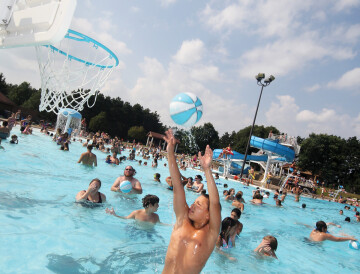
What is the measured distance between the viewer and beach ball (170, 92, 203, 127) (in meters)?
6.38

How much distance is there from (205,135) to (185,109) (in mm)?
67257

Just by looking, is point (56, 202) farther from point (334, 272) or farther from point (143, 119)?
point (143, 119)

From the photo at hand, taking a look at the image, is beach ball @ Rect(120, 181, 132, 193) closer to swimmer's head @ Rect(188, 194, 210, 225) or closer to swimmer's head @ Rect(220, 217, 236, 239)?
swimmer's head @ Rect(220, 217, 236, 239)

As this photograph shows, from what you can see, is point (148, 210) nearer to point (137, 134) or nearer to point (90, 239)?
point (90, 239)

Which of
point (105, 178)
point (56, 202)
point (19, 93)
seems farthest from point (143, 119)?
point (56, 202)

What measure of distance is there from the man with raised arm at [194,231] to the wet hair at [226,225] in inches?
96.1

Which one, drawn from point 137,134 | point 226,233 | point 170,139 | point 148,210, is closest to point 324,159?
point 137,134

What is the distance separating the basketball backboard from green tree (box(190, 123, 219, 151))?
2753 inches

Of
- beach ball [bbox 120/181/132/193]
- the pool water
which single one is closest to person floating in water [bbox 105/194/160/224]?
the pool water

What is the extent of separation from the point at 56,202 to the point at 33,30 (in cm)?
481

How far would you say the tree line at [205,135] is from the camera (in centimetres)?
4941

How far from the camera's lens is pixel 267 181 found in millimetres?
25406

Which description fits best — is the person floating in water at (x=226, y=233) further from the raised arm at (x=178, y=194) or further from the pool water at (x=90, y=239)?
the raised arm at (x=178, y=194)

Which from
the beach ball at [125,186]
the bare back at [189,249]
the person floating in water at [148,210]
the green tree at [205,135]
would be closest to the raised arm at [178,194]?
the bare back at [189,249]
